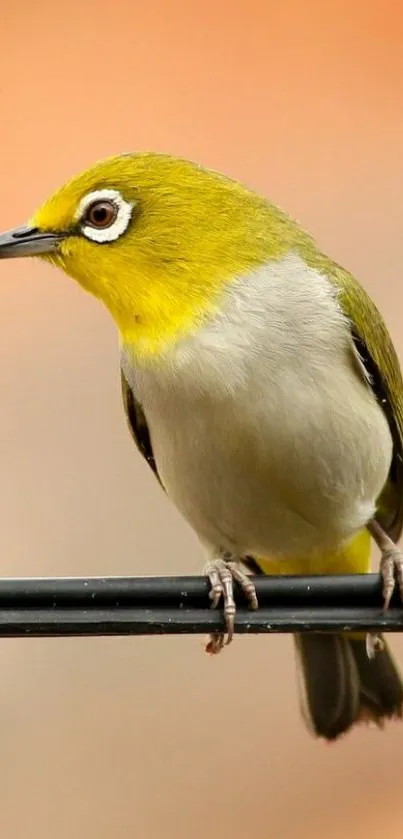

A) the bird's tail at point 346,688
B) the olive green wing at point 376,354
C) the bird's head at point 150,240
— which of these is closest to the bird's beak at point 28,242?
the bird's head at point 150,240

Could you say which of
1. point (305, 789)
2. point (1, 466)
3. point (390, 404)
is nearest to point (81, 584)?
point (390, 404)

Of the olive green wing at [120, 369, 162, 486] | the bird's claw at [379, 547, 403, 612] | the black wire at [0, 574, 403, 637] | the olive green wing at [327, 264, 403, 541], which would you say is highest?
the olive green wing at [327, 264, 403, 541]

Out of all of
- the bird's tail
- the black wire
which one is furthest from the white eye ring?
the bird's tail

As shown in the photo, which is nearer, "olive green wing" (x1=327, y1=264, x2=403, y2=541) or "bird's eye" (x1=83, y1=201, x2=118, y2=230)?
"bird's eye" (x1=83, y1=201, x2=118, y2=230)

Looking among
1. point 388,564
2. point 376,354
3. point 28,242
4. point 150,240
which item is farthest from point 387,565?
point 28,242

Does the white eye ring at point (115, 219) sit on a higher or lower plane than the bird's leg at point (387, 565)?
higher

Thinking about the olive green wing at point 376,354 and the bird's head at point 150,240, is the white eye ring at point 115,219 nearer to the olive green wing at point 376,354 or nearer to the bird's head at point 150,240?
the bird's head at point 150,240

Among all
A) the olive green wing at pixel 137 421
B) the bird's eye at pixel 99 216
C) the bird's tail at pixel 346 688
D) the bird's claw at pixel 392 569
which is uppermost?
the bird's eye at pixel 99 216

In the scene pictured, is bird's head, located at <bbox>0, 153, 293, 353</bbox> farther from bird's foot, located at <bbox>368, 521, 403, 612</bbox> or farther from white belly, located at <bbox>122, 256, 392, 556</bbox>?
bird's foot, located at <bbox>368, 521, 403, 612</bbox>
